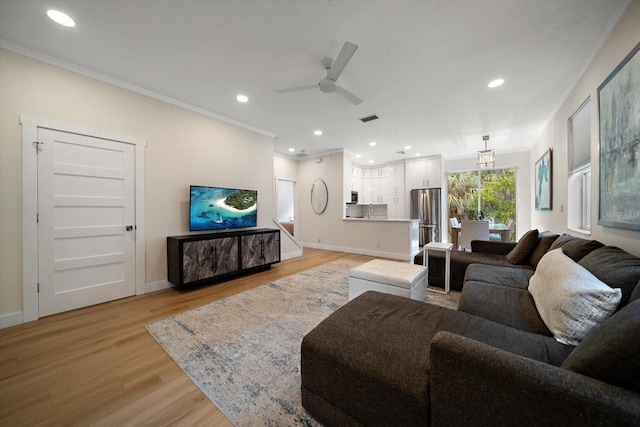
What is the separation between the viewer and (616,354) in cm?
69

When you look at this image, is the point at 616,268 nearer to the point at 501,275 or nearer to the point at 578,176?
the point at 501,275

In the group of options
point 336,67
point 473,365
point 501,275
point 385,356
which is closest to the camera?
point 473,365

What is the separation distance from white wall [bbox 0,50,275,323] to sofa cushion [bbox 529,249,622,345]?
409 centimetres

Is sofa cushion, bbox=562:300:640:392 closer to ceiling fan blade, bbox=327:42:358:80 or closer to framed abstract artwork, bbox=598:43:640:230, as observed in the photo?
framed abstract artwork, bbox=598:43:640:230

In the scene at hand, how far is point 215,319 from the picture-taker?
2357mm

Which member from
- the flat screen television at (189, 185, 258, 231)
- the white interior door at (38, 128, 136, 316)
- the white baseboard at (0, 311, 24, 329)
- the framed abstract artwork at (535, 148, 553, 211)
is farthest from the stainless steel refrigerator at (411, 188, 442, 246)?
the white baseboard at (0, 311, 24, 329)

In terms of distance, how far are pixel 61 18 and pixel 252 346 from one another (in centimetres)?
321

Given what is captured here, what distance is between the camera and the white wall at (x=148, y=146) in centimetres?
224

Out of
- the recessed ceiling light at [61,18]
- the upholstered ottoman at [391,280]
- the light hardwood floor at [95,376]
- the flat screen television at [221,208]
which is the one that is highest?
the recessed ceiling light at [61,18]

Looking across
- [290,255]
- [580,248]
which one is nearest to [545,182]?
[580,248]

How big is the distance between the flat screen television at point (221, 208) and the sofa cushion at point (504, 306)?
3.49 meters

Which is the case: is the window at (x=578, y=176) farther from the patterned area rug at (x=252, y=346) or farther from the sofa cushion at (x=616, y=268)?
the patterned area rug at (x=252, y=346)

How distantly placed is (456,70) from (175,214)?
13.7ft

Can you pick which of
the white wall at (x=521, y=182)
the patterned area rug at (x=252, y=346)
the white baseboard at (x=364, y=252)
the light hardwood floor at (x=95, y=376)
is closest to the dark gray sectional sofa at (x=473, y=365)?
the patterned area rug at (x=252, y=346)
